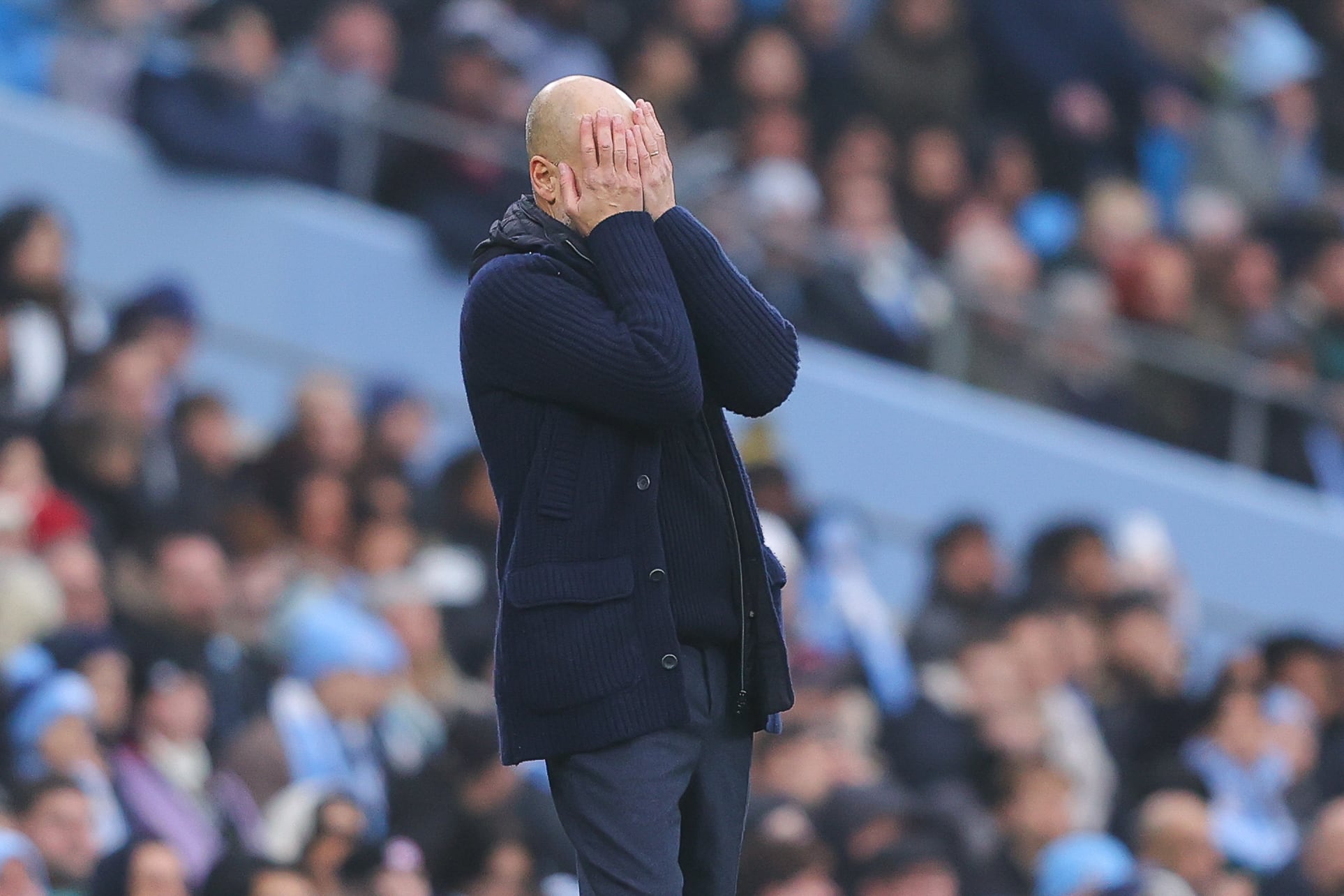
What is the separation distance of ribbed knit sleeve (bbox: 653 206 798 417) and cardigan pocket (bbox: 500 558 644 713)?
336mm

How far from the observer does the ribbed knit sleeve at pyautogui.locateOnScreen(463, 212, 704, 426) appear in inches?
153

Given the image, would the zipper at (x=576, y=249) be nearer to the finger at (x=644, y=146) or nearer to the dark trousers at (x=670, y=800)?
the finger at (x=644, y=146)

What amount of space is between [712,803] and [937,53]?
30.1 feet

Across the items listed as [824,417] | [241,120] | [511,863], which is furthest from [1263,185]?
[511,863]

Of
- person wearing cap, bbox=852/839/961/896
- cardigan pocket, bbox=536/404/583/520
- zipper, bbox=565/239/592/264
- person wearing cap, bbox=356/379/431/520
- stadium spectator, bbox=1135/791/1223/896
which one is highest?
zipper, bbox=565/239/592/264

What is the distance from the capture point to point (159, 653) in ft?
25.1

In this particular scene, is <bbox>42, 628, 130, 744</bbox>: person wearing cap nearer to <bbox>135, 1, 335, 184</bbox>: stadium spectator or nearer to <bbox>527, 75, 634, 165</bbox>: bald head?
<bbox>527, 75, 634, 165</bbox>: bald head

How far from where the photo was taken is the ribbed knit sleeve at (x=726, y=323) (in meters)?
3.98

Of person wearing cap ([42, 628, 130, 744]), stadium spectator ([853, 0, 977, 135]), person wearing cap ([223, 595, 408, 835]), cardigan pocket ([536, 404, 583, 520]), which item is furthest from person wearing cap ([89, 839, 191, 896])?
stadium spectator ([853, 0, 977, 135])

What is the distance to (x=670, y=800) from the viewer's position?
4016mm

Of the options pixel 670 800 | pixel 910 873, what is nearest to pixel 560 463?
pixel 670 800

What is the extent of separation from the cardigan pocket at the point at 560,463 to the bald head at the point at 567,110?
0.40 m

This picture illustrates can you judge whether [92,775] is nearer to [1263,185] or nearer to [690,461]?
[690,461]

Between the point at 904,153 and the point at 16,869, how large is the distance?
24.3 ft
